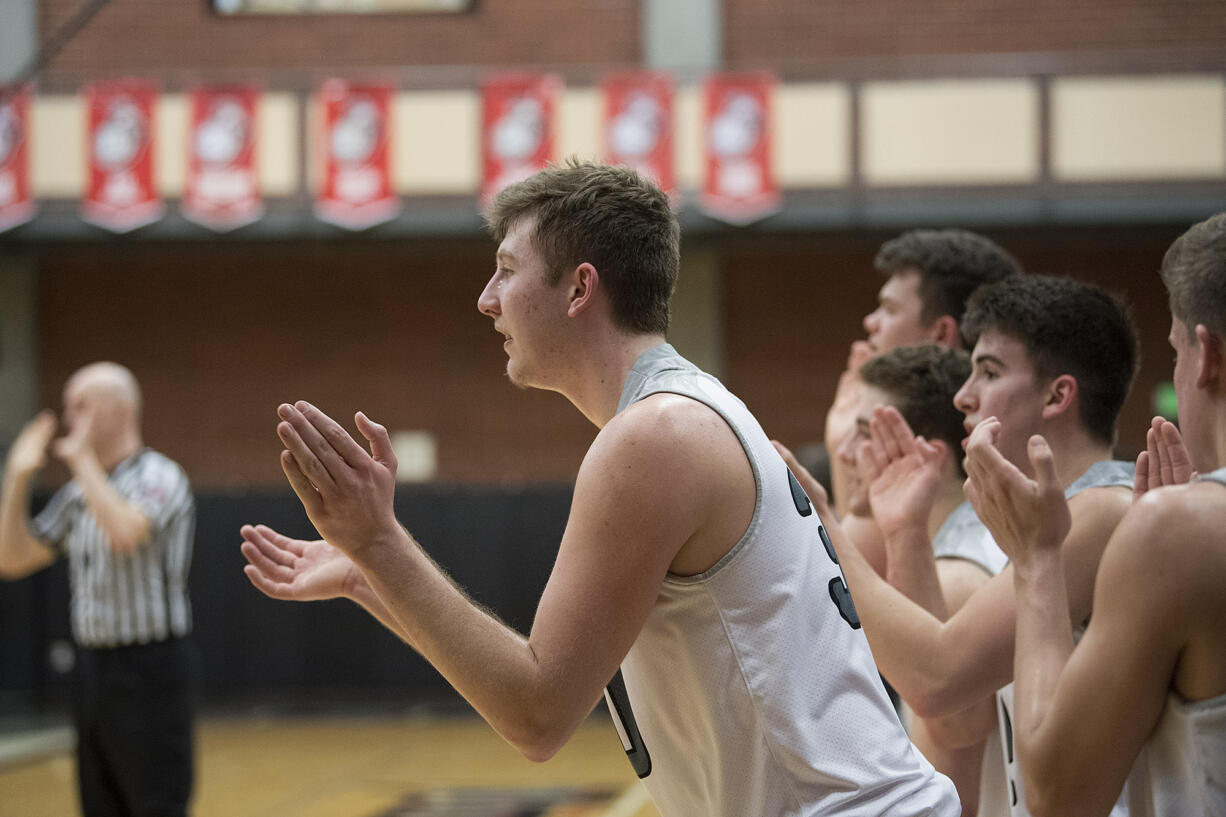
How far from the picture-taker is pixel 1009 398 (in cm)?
244

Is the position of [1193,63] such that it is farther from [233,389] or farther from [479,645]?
[479,645]

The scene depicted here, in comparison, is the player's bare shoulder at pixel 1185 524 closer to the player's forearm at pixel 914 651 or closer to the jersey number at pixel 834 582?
the jersey number at pixel 834 582

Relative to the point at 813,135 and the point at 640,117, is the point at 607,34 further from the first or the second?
the point at 813,135

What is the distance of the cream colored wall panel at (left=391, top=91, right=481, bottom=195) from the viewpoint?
11.1m

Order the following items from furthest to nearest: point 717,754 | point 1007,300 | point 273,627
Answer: point 273,627 → point 1007,300 → point 717,754

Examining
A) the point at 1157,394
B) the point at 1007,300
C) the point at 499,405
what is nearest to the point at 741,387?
the point at 499,405

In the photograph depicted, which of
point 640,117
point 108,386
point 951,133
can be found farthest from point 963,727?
point 951,133

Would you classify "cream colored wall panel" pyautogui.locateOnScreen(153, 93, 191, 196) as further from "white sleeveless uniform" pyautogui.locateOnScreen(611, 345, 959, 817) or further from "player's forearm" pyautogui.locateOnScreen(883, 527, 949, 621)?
"white sleeveless uniform" pyautogui.locateOnScreen(611, 345, 959, 817)

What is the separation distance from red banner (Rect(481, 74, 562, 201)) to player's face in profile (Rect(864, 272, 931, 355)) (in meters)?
7.62

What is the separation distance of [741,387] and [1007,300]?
985cm

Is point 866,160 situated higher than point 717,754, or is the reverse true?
point 866,160

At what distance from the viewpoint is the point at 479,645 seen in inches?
67.4

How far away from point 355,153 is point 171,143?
5.54 feet

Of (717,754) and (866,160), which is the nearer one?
(717,754)
